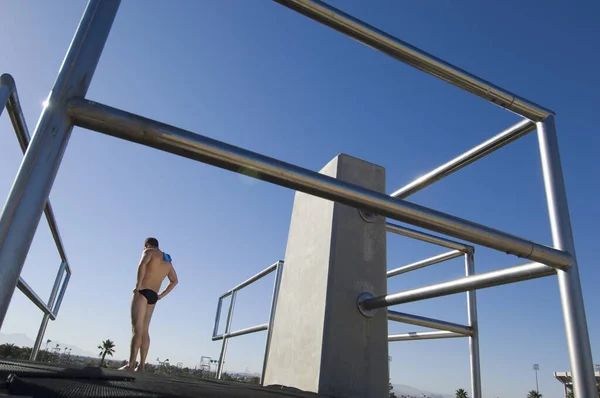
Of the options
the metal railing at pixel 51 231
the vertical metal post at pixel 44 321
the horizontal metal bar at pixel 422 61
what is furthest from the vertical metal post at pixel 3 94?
the vertical metal post at pixel 44 321

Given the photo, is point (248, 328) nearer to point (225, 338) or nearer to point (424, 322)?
point (225, 338)

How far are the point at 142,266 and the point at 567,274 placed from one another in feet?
10.8

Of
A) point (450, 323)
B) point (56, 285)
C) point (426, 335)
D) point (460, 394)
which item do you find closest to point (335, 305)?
point (450, 323)

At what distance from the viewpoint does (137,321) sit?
3211 millimetres

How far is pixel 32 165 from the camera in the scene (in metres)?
0.45

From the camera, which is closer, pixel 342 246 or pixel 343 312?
pixel 343 312

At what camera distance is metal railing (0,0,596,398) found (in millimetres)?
440

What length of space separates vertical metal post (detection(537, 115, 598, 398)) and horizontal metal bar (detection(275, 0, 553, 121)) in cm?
6

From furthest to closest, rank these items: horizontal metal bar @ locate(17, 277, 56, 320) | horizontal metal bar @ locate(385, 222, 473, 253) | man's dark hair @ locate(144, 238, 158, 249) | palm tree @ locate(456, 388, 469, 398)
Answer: palm tree @ locate(456, 388, 469, 398) → man's dark hair @ locate(144, 238, 158, 249) → horizontal metal bar @ locate(385, 222, 473, 253) → horizontal metal bar @ locate(17, 277, 56, 320)

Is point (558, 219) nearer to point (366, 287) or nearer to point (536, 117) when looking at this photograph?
point (536, 117)

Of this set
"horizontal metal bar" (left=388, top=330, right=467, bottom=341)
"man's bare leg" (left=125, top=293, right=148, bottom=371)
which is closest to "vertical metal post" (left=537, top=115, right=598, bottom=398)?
"horizontal metal bar" (left=388, top=330, right=467, bottom=341)

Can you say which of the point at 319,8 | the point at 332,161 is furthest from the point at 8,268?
the point at 332,161

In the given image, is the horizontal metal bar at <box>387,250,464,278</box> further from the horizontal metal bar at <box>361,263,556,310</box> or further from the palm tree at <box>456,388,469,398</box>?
the palm tree at <box>456,388,469,398</box>

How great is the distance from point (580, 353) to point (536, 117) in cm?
46
